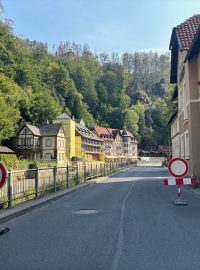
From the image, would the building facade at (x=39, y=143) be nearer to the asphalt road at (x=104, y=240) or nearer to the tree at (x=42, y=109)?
the tree at (x=42, y=109)

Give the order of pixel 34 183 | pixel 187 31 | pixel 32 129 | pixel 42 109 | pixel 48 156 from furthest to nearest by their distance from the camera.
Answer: pixel 42 109 → pixel 48 156 → pixel 32 129 → pixel 187 31 → pixel 34 183

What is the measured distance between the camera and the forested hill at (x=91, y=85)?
10156 cm

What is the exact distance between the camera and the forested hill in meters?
102

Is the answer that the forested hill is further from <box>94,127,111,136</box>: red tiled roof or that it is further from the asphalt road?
the asphalt road

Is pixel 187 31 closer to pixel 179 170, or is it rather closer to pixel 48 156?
pixel 179 170

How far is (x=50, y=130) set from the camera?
82.2 m

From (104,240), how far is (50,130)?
75.4 m

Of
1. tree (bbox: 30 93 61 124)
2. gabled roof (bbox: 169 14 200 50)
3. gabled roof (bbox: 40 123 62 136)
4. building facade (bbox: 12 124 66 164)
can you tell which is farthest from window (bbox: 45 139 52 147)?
gabled roof (bbox: 169 14 200 50)

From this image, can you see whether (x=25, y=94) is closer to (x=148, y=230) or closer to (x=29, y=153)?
(x=29, y=153)

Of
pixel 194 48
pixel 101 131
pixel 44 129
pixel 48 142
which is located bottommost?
pixel 48 142

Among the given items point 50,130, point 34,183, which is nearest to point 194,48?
point 34,183

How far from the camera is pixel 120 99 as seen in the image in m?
167

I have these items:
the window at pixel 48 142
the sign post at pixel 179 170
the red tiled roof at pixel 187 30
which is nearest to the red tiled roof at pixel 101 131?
the window at pixel 48 142

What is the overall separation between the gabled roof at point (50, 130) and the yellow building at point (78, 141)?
6.53 meters
